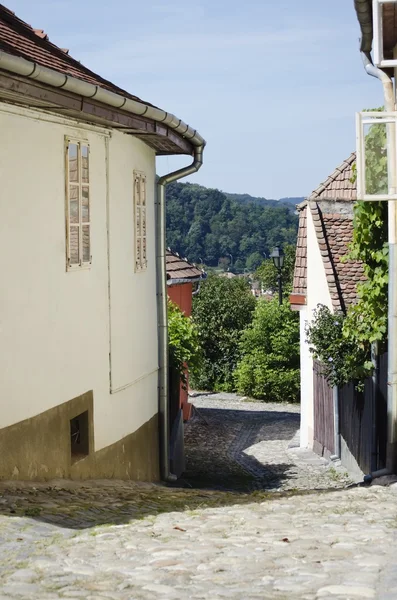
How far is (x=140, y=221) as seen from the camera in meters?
11.8

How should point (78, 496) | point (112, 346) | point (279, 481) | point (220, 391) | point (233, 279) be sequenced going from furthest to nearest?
point (233, 279)
point (220, 391)
point (279, 481)
point (112, 346)
point (78, 496)

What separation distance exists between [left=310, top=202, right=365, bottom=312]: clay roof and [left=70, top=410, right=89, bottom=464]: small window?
6957mm

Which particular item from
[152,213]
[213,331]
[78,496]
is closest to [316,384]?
[152,213]

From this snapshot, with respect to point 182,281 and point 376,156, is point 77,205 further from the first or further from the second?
point 182,281

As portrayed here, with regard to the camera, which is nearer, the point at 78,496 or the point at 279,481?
the point at 78,496

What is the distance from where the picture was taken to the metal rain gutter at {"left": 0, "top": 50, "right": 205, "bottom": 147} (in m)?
6.58

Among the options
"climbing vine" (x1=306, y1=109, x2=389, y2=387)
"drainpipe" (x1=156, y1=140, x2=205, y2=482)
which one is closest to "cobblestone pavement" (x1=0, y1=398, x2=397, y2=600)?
"climbing vine" (x1=306, y1=109, x2=389, y2=387)

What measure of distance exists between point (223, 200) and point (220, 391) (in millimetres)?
54571

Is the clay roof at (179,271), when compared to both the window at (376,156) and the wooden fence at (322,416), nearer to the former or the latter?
the wooden fence at (322,416)

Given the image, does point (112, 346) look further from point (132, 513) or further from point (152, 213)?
point (132, 513)

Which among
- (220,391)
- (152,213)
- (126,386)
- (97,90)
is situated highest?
(97,90)

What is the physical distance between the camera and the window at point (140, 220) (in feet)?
37.9

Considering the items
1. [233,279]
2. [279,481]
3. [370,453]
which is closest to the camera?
[370,453]

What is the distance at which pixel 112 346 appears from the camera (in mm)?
10477
